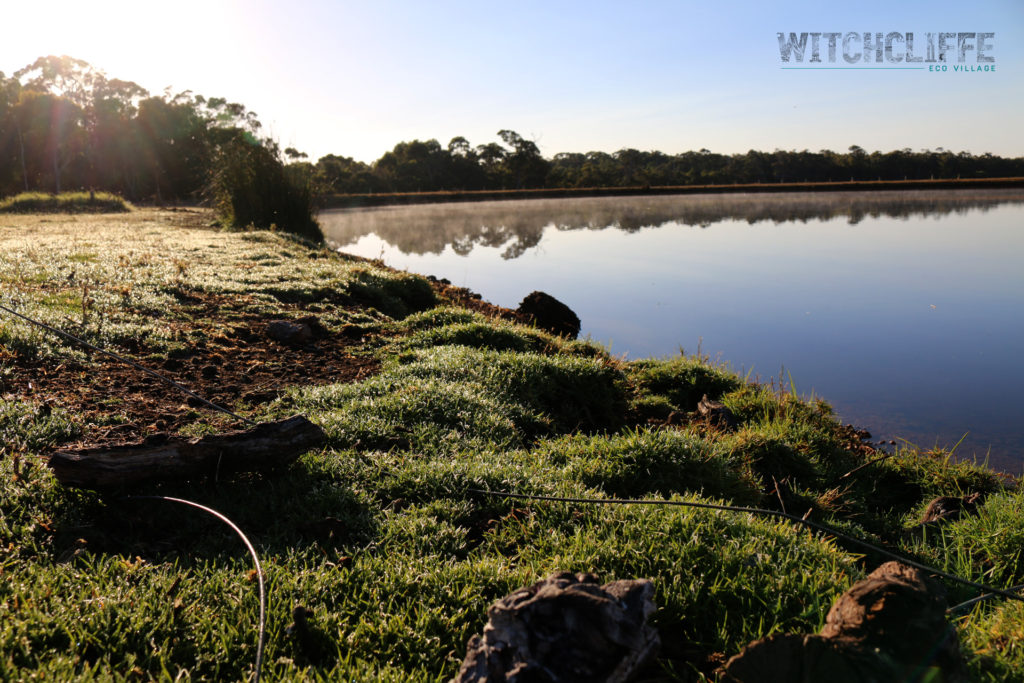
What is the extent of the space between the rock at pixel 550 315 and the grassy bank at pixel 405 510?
3.22 metres

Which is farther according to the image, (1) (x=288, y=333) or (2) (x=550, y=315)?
(2) (x=550, y=315)

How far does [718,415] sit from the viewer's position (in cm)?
602

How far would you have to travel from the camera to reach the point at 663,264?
672 inches

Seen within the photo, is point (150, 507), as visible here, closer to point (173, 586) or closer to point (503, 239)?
point (173, 586)

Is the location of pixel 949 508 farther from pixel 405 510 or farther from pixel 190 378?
pixel 190 378

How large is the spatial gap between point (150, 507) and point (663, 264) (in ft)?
52.3

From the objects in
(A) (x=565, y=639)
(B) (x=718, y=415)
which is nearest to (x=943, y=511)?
(B) (x=718, y=415)

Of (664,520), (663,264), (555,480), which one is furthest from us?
(663,264)

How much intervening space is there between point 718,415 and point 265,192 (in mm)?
16396

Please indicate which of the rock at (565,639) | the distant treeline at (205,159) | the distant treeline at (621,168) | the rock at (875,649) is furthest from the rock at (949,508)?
the distant treeline at (621,168)

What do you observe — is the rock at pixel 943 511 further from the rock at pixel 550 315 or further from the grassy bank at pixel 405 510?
the rock at pixel 550 315

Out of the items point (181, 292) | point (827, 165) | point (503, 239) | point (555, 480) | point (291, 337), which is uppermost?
point (827, 165)

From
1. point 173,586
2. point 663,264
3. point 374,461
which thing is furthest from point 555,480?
point 663,264

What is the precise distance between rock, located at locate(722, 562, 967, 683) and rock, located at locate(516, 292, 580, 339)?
863 cm
